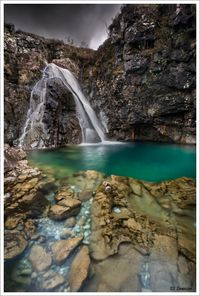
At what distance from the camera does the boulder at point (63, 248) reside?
6.98ft

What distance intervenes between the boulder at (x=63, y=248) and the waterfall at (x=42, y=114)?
233 inches

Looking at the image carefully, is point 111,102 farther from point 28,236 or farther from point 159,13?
point 28,236

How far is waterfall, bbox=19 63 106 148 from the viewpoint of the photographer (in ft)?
25.9

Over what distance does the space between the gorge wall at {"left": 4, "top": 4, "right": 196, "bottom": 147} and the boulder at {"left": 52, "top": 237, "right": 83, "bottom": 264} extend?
6.05 metres

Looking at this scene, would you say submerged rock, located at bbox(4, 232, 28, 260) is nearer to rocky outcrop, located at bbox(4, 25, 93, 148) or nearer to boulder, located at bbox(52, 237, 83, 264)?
boulder, located at bbox(52, 237, 83, 264)

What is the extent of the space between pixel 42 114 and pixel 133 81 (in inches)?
212

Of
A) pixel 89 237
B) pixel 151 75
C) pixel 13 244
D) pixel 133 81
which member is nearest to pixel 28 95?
pixel 133 81

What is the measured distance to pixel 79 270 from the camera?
6.55 feet

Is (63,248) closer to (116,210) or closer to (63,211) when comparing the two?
(63,211)

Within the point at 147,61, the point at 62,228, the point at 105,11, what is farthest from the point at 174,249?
the point at 147,61

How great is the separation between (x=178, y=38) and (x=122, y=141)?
602 centimetres

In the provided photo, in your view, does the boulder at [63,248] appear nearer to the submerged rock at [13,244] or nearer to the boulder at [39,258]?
the boulder at [39,258]

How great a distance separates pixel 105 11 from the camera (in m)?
4.01

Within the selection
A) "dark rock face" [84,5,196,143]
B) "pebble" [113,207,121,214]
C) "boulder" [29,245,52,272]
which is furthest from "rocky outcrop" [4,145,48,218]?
"dark rock face" [84,5,196,143]
